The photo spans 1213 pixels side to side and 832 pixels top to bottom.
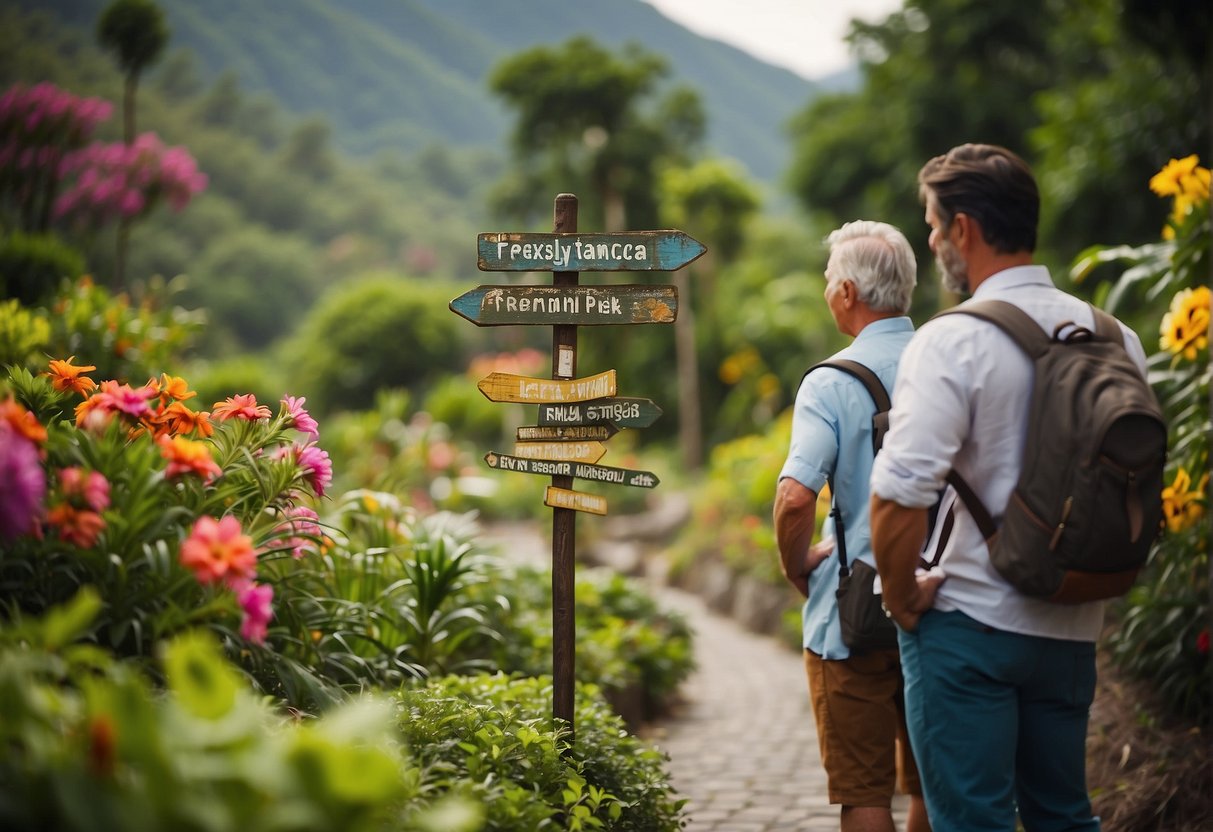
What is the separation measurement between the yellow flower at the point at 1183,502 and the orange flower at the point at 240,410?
9.14 feet

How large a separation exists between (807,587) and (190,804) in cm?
178

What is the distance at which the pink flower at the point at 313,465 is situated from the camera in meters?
2.73

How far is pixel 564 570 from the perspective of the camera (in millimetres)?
2955

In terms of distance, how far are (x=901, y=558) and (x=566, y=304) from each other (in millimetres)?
1290

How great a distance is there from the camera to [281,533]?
2.68 m

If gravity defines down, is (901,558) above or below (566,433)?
below

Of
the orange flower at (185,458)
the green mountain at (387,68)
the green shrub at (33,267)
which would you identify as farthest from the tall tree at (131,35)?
the green mountain at (387,68)

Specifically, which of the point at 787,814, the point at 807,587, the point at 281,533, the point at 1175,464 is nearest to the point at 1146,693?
the point at 1175,464

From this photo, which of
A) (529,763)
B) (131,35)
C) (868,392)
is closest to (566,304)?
(868,392)

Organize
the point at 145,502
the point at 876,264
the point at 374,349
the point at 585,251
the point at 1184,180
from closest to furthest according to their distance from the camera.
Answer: the point at 145,502, the point at 876,264, the point at 585,251, the point at 1184,180, the point at 374,349

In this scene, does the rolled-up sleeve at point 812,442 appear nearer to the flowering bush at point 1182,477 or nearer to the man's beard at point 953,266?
the man's beard at point 953,266

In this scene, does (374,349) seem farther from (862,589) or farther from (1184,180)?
(862,589)

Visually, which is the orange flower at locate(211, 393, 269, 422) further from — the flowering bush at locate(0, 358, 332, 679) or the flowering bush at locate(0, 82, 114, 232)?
the flowering bush at locate(0, 82, 114, 232)

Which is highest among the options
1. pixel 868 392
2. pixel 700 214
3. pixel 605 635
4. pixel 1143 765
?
pixel 700 214
